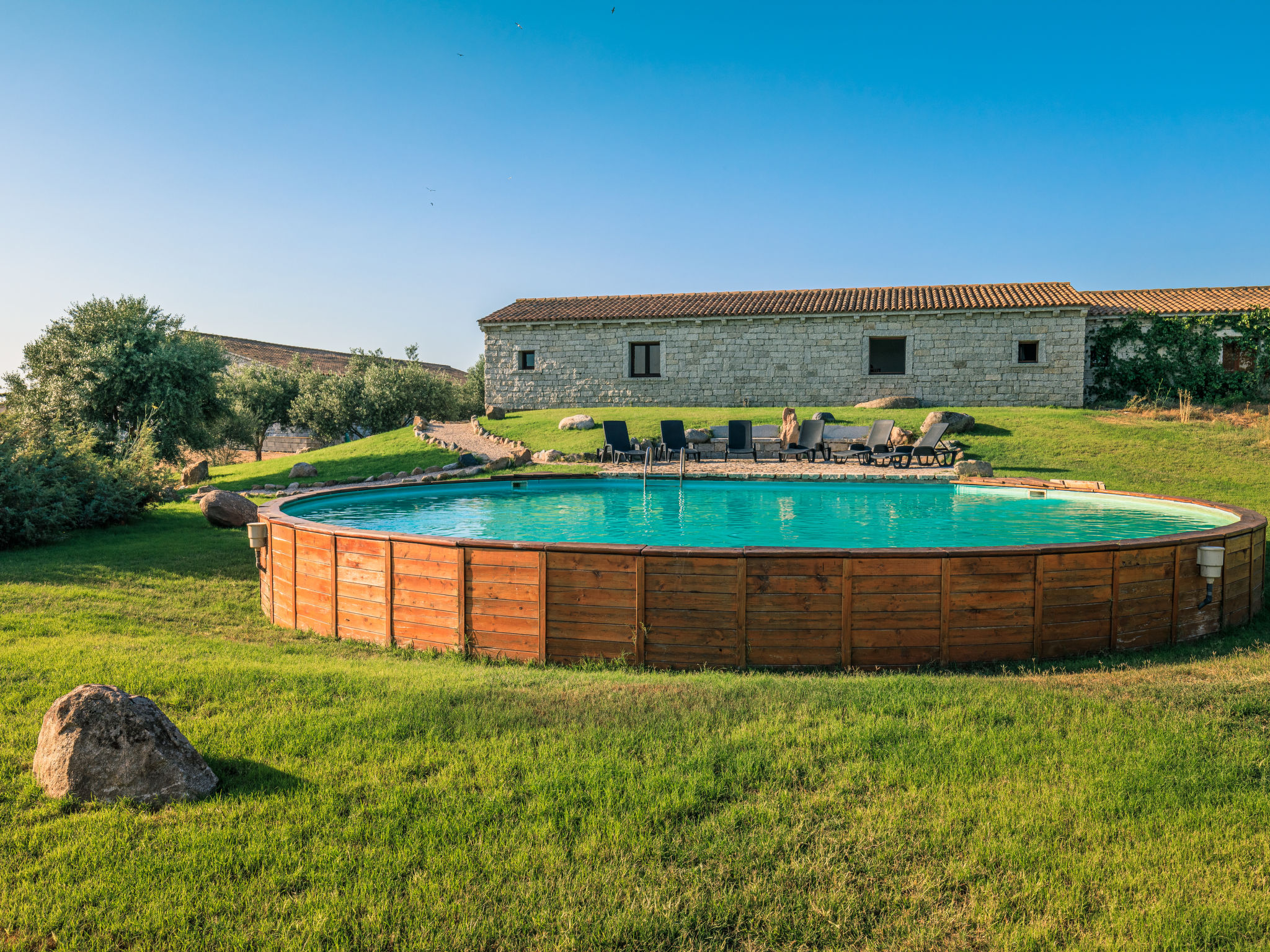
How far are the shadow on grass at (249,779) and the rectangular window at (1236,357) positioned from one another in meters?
31.3

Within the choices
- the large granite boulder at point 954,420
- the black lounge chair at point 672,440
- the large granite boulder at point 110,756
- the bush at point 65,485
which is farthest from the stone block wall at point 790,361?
the large granite boulder at point 110,756

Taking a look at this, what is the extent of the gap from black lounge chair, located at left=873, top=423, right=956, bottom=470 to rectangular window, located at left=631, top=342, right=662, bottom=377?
39.8 feet

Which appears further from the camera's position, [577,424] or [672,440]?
[577,424]

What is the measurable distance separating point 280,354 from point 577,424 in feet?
131

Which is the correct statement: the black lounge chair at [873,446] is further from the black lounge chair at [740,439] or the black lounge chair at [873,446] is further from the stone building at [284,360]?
the stone building at [284,360]

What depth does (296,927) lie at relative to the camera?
90.7 inches

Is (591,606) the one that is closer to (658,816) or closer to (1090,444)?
(658,816)

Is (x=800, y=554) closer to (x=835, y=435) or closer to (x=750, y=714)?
(x=750, y=714)

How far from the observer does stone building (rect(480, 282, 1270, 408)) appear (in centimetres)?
2498

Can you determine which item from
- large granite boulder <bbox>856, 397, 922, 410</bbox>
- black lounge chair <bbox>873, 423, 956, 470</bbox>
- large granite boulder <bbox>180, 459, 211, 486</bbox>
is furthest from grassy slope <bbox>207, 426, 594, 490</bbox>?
large granite boulder <bbox>856, 397, 922, 410</bbox>

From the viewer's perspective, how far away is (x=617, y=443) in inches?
735

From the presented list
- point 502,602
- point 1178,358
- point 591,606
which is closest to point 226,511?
point 502,602

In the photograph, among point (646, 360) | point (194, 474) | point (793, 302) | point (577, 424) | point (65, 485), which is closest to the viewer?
point (65, 485)

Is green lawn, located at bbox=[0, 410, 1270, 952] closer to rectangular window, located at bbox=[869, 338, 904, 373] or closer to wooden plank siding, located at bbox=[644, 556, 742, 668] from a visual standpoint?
wooden plank siding, located at bbox=[644, 556, 742, 668]
